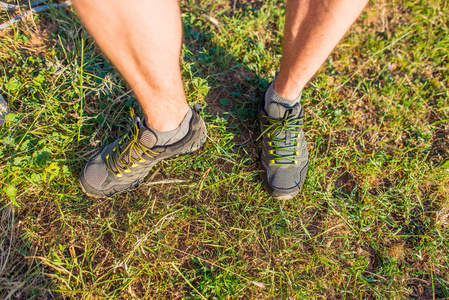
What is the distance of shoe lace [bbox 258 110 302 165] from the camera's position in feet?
6.42

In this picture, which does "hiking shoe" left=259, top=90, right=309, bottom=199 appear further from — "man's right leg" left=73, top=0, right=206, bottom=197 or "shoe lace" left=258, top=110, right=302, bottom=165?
"man's right leg" left=73, top=0, right=206, bottom=197

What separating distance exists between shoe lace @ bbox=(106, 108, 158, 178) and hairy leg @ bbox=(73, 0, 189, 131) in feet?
1.14

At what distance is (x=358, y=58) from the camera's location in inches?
103

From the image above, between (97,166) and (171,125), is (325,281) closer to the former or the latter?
(171,125)

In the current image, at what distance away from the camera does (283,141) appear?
197 centimetres

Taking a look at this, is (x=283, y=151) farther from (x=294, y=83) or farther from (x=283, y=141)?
(x=294, y=83)

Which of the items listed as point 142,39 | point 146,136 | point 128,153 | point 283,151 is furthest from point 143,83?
point 283,151

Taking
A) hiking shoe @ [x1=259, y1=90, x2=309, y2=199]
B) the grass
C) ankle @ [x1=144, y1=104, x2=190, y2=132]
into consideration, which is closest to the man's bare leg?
hiking shoe @ [x1=259, y1=90, x2=309, y2=199]

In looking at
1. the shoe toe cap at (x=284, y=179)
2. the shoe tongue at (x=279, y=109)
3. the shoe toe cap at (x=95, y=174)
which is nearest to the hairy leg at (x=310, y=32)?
the shoe tongue at (x=279, y=109)

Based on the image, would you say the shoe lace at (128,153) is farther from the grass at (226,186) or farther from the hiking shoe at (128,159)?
the grass at (226,186)

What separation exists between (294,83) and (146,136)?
0.98 meters

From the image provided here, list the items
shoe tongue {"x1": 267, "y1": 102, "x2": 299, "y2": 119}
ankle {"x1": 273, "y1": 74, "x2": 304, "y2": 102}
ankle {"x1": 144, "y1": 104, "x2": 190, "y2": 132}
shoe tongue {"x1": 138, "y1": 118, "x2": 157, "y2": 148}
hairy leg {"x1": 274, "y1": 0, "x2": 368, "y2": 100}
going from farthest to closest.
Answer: shoe tongue {"x1": 267, "y1": 102, "x2": 299, "y2": 119}, ankle {"x1": 273, "y1": 74, "x2": 304, "y2": 102}, shoe tongue {"x1": 138, "y1": 118, "x2": 157, "y2": 148}, ankle {"x1": 144, "y1": 104, "x2": 190, "y2": 132}, hairy leg {"x1": 274, "y1": 0, "x2": 368, "y2": 100}

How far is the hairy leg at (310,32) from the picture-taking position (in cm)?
136

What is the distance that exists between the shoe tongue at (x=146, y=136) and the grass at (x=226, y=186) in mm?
368
